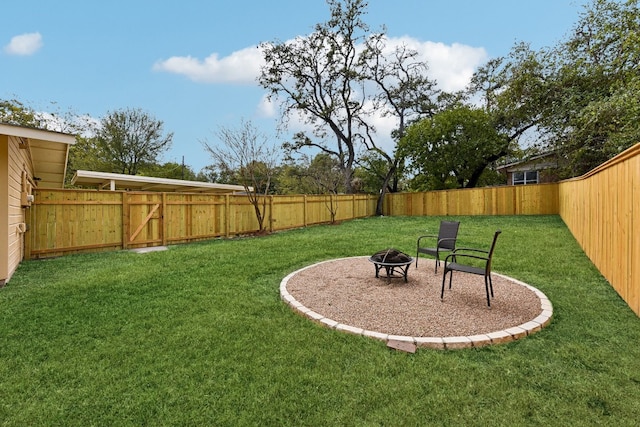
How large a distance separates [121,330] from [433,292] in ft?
12.5

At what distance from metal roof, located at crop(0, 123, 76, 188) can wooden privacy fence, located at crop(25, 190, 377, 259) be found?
941 mm

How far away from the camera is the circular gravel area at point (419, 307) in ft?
9.57

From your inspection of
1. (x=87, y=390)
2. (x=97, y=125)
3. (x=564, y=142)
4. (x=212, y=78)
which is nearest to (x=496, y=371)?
(x=87, y=390)

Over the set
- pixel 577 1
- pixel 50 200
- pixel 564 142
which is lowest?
pixel 50 200

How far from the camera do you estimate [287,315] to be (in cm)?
346

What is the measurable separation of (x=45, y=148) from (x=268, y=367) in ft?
24.1

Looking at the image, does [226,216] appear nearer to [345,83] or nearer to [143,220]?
[143,220]

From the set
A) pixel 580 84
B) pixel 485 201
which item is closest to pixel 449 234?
pixel 580 84

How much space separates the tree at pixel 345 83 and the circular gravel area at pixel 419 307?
15799 mm

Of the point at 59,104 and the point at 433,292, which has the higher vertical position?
the point at 59,104

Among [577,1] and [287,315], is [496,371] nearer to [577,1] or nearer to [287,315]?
[287,315]

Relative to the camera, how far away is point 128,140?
2244 centimetres

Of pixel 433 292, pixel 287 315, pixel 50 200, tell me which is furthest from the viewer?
pixel 50 200

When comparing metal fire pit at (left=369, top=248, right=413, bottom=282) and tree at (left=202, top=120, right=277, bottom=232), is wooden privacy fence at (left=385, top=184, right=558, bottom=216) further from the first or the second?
metal fire pit at (left=369, top=248, right=413, bottom=282)
